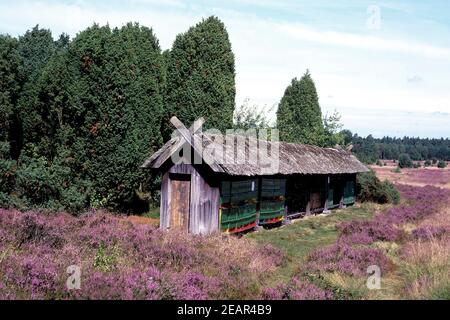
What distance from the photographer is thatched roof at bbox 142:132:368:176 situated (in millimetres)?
15414

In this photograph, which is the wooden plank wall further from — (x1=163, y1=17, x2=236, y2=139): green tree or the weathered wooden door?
(x1=163, y1=17, x2=236, y2=139): green tree

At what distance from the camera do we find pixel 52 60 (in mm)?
19312

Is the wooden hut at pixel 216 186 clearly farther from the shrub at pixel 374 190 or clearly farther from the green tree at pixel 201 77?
the shrub at pixel 374 190

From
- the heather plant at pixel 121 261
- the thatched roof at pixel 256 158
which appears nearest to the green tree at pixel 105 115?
the thatched roof at pixel 256 158

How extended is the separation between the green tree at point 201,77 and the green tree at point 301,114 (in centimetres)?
1662

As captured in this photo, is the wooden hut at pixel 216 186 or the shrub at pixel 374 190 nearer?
the wooden hut at pixel 216 186

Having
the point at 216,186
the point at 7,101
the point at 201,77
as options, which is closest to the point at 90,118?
the point at 7,101

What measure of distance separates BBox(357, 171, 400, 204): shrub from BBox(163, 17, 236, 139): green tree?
12.2 meters

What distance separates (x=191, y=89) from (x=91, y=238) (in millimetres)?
16827

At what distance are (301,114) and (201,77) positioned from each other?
66.4 ft

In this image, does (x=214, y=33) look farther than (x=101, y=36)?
Yes

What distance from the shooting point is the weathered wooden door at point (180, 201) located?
15.9 meters
